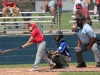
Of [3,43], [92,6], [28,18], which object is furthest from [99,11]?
[3,43]

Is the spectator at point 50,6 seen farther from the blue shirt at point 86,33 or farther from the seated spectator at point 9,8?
the blue shirt at point 86,33

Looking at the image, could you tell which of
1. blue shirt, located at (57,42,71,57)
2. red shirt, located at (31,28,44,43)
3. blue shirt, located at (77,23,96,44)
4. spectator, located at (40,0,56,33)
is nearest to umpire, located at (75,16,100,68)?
blue shirt, located at (77,23,96,44)

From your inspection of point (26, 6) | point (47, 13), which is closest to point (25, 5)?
point (26, 6)

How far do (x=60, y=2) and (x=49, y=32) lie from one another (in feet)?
4.14

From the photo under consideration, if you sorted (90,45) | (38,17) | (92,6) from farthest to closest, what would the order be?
(92,6) < (38,17) < (90,45)

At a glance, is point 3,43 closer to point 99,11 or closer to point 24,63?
point 24,63

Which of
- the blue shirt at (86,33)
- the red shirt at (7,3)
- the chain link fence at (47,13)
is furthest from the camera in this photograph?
the red shirt at (7,3)

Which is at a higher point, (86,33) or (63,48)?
(86,33)

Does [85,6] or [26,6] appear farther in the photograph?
[26,6]

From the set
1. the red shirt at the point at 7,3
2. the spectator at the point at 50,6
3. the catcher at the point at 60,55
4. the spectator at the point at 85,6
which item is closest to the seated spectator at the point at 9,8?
the red shirt at the point at 7,3

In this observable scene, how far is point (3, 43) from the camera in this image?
1819 centimetres

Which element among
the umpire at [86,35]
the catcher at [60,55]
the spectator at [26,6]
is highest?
the spectator at [26,6]

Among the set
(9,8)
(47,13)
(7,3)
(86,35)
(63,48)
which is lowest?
(63,48)

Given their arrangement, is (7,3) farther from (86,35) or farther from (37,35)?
(86,35)
